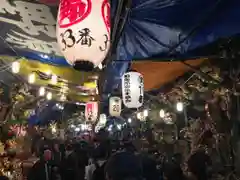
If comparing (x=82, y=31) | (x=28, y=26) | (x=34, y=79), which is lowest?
(x=82, y=31)

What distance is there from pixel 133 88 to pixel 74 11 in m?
5.17

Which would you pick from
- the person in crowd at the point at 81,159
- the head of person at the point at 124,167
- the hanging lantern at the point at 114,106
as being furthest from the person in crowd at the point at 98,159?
the head of person at the point at 124,167

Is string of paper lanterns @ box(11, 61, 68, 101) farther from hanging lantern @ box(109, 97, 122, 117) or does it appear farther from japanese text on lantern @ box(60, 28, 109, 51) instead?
japanese text on lantern @ box(60, 28, 109, 51)

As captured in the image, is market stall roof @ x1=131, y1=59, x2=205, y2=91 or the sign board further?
market stall roof @ x1=131, y1=59, x2=205, y2=91

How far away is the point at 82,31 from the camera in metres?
4.70

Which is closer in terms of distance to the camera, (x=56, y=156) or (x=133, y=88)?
(x=133, y=88)

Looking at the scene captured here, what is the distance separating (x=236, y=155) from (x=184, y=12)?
4.20 m

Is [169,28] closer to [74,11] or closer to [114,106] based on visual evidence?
[74,11]

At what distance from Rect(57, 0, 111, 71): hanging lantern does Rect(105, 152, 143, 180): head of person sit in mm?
1575

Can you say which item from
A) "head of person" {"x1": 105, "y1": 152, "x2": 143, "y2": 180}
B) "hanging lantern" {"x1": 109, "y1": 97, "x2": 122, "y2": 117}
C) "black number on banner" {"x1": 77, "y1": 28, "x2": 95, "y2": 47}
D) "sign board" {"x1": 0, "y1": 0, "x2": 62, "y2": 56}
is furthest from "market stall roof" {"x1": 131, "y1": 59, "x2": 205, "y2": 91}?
"head of person" {"x1": 105, "y1": 152, "x2": 143, "y2": 180}

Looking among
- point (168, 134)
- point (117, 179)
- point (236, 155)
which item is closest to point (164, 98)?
point (168, 134)

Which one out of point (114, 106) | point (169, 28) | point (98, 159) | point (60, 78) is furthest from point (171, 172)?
point (114, 106)

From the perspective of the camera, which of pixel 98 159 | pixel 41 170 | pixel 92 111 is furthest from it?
pixel 92 111

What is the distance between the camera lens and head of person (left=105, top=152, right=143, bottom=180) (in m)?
4.20
